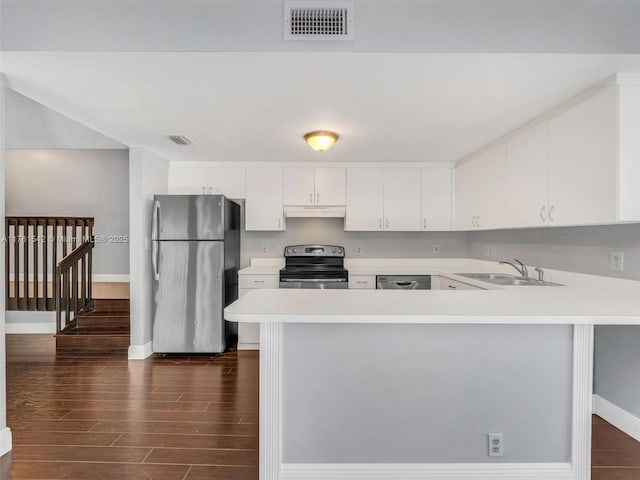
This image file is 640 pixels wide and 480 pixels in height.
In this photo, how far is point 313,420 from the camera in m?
1.93

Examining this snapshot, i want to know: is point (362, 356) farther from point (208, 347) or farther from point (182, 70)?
point (208, 347)

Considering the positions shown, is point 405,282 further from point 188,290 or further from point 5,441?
point 5,441

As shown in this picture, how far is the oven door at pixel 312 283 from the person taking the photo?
171 inches

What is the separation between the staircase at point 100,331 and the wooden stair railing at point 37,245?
1.15ft

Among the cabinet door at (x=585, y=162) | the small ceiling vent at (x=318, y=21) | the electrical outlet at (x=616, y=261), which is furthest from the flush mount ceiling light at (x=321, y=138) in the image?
the electrical outlet at (x=616, y=261)

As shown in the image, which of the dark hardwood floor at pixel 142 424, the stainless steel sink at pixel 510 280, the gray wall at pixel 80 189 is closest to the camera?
the dark hardwood floor at pixel 142 424

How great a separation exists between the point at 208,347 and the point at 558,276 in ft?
10.9

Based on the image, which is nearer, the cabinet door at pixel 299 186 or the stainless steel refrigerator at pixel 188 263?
the stainless steel refrigerator at pixel 188 263

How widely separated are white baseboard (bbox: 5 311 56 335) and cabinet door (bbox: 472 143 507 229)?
5.46 metres

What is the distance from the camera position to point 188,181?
466 cm

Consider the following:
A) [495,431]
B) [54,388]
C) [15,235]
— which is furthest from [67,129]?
[495,431]

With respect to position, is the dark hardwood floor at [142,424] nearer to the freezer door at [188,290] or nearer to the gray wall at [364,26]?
the freezer door at [188,290]

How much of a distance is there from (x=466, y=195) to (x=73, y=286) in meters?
4.71

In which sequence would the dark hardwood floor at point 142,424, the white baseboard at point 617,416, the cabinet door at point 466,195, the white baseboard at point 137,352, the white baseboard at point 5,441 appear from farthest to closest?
the cabinet door at point 466,195 < the white baseboard at point 137,352 < the white baseboard at point 617,416 < the white baseboard at point 5,441 < the dark hardwood floor at point 142,424
